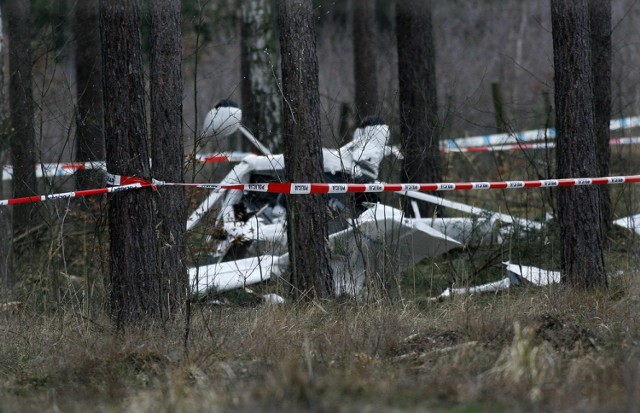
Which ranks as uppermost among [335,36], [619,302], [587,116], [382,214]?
[335,36]

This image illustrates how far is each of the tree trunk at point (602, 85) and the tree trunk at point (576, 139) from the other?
2.56 meters

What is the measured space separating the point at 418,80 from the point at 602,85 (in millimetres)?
2858

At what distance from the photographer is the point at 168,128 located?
8273 mm

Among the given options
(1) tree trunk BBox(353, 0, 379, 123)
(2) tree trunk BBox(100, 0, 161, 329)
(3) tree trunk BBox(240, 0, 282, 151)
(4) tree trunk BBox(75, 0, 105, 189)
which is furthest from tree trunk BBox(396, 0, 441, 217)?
(2) tree trunk BBox(100, 0, 161, 329)

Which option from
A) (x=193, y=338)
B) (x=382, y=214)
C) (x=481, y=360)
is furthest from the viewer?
(x=382, y=214)

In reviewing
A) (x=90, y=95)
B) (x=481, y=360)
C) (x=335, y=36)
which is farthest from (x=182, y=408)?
(x=335, y=36)

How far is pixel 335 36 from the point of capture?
2620 centimetres

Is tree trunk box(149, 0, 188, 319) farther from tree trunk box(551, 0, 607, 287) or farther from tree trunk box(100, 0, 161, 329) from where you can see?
tree trunk box(551, 0, 607, 287)

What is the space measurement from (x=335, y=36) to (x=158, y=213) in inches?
744

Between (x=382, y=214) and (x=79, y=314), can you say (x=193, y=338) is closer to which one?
(x=79, y=314)

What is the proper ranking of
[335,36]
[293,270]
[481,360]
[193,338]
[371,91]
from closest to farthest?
[481,360]
[193,338]
[293,270]
[371,91]
[335,36]

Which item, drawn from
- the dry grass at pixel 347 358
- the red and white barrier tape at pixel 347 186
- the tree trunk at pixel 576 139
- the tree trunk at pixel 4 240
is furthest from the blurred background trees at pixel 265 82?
the dry grass at pixel 347 358

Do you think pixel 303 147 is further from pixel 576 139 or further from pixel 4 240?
pixel 4 240

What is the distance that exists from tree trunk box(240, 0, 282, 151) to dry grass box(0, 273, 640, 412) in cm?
760
